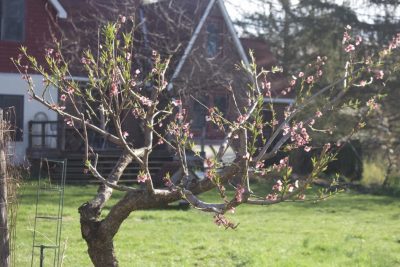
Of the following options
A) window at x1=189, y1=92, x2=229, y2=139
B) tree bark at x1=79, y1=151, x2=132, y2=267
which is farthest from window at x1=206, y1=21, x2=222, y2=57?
tree bark at x1=79, y1=151, x2=132, y2=267

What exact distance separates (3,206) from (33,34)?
16.0 m

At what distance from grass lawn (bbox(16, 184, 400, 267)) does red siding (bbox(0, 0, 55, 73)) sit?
5.73 metres

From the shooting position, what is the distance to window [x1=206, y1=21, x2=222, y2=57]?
2453 centimetres

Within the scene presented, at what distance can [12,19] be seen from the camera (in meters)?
21.6

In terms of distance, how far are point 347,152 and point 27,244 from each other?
17.7m

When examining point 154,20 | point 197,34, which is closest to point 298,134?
point 197,34

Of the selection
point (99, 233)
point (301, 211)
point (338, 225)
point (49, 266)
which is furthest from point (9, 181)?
point (301, 211)

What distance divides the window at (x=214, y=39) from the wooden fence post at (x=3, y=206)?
18203mm

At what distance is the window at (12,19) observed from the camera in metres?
21.5

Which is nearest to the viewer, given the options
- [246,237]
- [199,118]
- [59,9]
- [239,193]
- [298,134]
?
[239,193]

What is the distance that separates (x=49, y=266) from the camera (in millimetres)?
8883

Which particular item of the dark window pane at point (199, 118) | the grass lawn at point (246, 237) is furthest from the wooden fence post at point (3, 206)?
the dark window pane at point (199, 118)

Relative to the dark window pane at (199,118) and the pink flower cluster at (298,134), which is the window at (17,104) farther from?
the pink flower cluster at (298,134)

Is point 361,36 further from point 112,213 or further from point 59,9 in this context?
point 112,213
